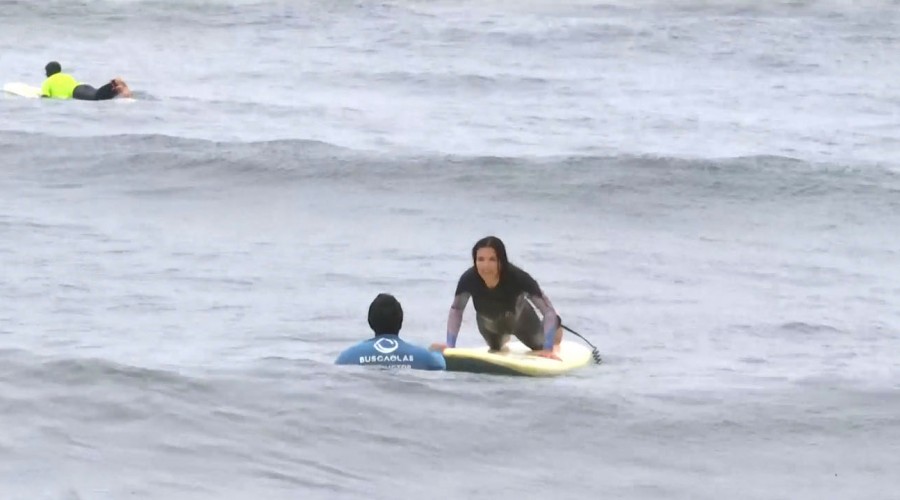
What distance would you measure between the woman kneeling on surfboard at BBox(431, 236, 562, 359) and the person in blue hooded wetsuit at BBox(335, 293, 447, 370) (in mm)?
467

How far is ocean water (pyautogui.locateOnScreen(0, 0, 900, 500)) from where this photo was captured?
333 inches

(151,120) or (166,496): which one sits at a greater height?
(166,496)

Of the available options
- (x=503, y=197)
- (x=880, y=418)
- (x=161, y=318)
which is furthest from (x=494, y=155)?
(x=880, y=418)

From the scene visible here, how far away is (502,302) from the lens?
10.8m

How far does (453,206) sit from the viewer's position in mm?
20047

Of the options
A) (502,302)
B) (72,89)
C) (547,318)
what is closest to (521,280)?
(502,302)

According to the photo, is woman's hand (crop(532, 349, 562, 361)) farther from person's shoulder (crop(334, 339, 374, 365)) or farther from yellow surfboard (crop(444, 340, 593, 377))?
person's shoulder (crop(334, 339, 374, 365))

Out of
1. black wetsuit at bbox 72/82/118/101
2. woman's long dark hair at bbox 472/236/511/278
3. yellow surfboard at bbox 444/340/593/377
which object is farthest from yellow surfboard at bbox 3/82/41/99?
woman's long dark hair at bbox 472/236/511/278

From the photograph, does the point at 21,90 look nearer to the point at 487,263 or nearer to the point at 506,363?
the point at 487,263

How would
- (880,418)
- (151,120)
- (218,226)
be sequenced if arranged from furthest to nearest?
(151,120) < (218,226) < (880,418)

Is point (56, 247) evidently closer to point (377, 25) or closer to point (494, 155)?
point (494, 155)

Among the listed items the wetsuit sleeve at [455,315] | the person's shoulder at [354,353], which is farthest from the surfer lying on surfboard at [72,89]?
the person's shoulder at [354,353]

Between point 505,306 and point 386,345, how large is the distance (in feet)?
3.54

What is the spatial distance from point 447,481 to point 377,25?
30.0m
